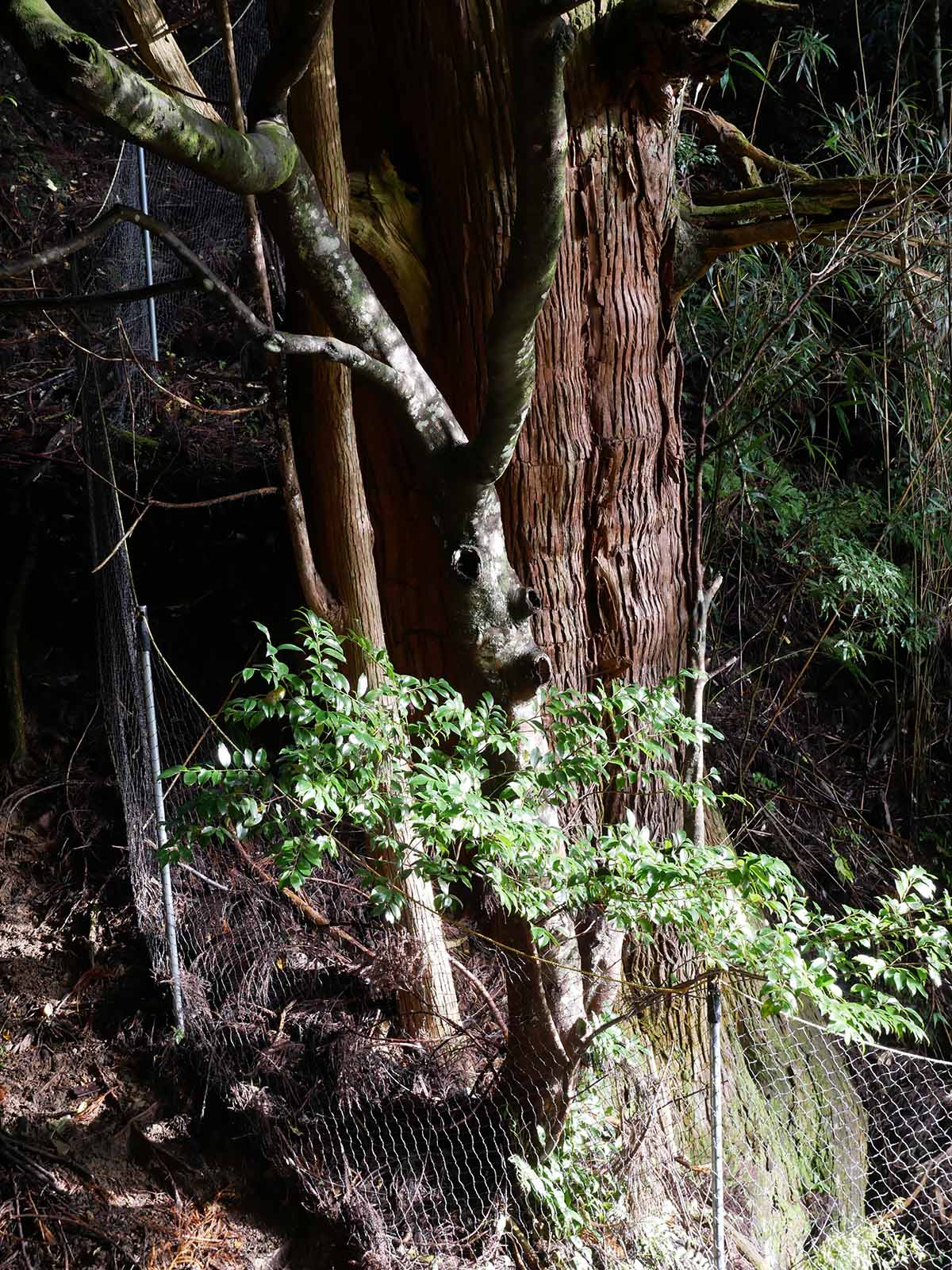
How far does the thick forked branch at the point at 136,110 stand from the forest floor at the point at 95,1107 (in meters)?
2.92

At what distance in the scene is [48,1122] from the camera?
3.26 m

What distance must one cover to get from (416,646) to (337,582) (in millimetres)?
321

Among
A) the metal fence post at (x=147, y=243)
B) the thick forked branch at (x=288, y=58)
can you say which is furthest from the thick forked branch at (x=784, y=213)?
the metal fence post at (x=147, y=243)

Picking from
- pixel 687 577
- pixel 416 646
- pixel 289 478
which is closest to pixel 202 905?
pixel 416 646

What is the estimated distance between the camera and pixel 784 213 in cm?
290

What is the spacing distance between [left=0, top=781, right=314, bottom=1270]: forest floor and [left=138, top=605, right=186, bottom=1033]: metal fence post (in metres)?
0.20

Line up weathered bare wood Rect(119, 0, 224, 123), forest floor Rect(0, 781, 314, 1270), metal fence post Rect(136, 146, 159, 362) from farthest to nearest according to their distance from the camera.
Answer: metal fence post Rect(136, 146, 159, 362)
forest floor Rect(0, 781, 314, 1270)
weathered bare wood Rect(119, 0, 224, 123)

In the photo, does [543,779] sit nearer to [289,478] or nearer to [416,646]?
[416,646]

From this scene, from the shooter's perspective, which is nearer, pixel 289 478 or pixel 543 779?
pixel 543 779

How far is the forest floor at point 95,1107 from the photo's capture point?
2930mm

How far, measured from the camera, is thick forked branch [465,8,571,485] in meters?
1.84

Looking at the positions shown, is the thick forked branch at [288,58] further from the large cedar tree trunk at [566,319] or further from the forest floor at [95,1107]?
the forest floor at [95,1107]

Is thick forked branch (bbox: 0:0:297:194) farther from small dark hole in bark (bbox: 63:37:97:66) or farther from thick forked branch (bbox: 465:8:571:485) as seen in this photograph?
thick forked branch (bbox: 465:8:571:485)

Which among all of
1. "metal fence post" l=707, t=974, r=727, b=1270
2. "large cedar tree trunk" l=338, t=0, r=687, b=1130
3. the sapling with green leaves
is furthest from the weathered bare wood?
"metal fence post" l=707, t=974, r=727, b=1270
